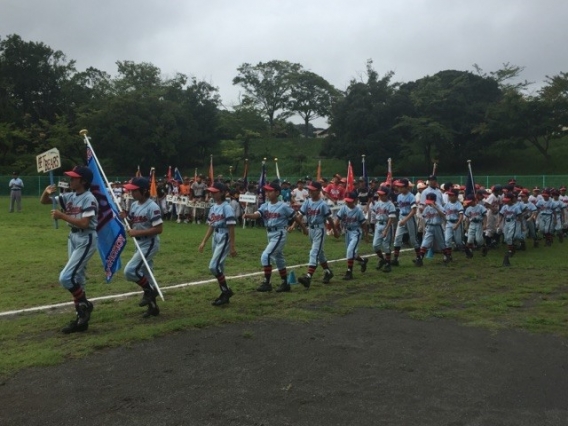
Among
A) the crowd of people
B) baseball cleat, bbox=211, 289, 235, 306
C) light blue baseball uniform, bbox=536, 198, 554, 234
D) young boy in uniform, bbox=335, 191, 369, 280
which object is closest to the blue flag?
the crowd of people

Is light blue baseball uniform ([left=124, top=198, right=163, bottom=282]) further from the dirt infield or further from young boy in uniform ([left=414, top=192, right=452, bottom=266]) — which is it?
young boy in uniform ([left=414, top=192, right=452, bottom=266])

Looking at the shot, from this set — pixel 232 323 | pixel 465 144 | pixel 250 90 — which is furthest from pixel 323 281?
pixel 250 90

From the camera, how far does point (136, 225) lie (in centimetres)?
867

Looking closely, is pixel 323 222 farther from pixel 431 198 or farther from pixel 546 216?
pixel 546 216

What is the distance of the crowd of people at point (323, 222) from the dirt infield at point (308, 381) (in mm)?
1808

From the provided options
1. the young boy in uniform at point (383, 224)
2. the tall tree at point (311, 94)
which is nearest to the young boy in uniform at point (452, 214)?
the young boy in uniform at point (383, 224)

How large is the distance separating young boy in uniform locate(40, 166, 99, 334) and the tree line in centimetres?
3967

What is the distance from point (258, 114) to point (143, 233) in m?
51.8

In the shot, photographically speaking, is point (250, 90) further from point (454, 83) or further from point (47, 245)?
point (47, 245)

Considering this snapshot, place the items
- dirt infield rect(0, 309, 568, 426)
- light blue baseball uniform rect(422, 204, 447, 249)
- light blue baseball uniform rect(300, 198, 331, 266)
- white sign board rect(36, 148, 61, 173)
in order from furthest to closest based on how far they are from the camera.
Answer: light blue baseball uniform rect(422, 204, 447, 249)
light blue baseball uniform rect(300, 198, 331, 266)
white sign board rect(36, 148, 61, 173)
dirt infield rect(0, 309, 568, 426)

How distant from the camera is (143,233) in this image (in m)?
8.34

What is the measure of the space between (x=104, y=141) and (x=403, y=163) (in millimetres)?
26394

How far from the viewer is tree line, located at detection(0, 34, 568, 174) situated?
4481 centimetres

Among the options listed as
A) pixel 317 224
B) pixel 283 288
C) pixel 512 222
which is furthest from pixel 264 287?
pixel 512 222
